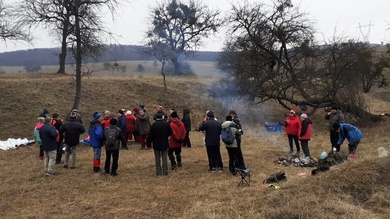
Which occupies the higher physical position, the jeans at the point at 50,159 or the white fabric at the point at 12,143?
the jeans at the point at 50,159

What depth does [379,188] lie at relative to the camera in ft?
21.5

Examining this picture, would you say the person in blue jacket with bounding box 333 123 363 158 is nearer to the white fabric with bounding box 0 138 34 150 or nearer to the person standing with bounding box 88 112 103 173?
the person standing with bounding box 88 112 103 173

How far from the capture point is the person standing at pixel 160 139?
941 centimetres

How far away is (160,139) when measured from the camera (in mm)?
9414

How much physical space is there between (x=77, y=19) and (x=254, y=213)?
13.0 meters

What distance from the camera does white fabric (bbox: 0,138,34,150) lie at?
570 inches

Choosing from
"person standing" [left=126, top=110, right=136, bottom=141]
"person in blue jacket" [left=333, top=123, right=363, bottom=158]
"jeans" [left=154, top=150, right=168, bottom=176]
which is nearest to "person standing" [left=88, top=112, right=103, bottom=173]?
"jeans" [left=154, top=150, right=168, bottom=176]

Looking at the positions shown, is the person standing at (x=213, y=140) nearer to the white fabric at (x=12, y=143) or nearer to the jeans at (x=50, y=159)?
the jeans at (x=50, y=159)

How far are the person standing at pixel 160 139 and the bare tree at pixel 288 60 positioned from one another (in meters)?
13.5

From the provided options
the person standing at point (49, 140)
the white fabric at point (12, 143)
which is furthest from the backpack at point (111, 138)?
the white fabric at point (12, 143)

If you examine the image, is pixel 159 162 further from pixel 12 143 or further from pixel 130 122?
pixel 12 143

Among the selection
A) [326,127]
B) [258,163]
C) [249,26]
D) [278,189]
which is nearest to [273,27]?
[249,26]

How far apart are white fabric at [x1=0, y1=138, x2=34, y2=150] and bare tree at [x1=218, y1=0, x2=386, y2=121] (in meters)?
12.6

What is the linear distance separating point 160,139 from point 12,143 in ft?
28.0
